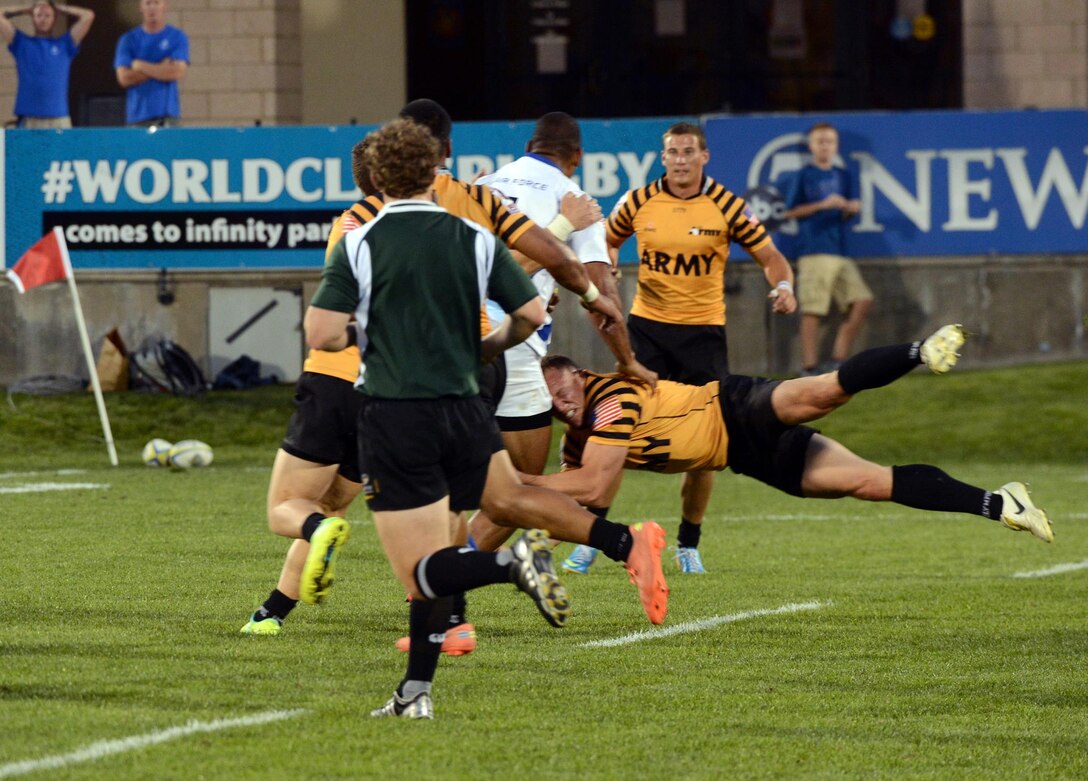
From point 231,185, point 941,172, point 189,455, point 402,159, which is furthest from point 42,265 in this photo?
point 402,159

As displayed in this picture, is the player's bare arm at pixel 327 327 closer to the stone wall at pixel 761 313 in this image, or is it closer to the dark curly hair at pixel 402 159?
the dark curly hair at pixel 402 159

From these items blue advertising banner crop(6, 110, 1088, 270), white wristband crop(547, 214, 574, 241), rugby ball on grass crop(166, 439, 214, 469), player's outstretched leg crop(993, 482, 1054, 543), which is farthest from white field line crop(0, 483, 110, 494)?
player's outstretched leg crop(993, 482, 1054, 543)

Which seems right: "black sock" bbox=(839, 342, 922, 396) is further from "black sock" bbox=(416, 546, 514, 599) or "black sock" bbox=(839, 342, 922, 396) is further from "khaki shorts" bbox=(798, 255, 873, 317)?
"khaki shorts" bbox=(798, 255, 873, 317)

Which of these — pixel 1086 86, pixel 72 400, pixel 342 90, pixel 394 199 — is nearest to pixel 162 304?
pixel 72 400

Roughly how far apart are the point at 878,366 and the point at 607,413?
1181 mm

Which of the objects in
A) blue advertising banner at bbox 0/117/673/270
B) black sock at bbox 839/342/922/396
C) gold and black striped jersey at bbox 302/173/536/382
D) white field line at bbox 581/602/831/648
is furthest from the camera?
Answer: blue advertising banner at bbox 0/117/673/270

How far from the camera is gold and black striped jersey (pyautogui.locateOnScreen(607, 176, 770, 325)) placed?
39.1 ft

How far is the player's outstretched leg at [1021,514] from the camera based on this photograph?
8.53 meters

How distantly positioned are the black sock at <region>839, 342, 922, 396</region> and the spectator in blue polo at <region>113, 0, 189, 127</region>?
38.0ft

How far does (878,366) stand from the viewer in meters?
8.69

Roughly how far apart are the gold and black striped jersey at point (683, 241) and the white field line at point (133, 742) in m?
6.14

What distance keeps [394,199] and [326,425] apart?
1.68m

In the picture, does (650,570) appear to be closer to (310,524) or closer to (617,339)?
(310,524)

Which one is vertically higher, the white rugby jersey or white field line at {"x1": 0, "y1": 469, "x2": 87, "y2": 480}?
the white rugby jersey
